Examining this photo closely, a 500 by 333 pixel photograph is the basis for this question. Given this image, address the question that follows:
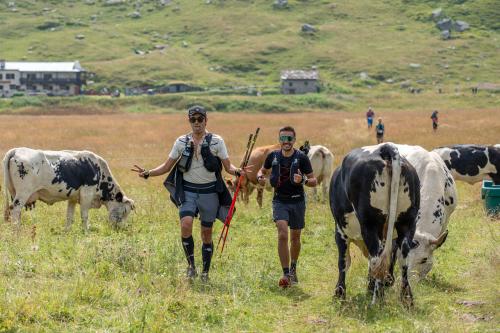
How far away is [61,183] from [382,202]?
7.95 metres

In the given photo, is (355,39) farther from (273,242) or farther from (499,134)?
(273,242)

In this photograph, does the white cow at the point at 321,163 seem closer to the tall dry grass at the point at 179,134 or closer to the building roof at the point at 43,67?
the tall dry grass at the point at 179,134

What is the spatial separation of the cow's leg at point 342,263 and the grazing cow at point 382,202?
43 centimetres

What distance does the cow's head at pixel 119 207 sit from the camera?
15383mm

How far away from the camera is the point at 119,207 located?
50.9ft

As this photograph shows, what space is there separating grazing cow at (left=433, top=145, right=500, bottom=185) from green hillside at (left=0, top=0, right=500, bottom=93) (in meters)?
87.7

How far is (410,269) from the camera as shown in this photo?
384 inches

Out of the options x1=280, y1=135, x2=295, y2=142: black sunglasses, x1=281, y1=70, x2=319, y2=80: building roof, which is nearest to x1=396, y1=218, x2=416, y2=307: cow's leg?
x1=280, y1=135, x2=295, y2=142: black sunglasses

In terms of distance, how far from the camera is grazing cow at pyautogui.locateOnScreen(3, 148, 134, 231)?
14.3 m

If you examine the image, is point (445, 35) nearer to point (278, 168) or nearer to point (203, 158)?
point (278, 168)

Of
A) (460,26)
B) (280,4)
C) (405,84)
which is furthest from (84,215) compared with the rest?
(280,4)

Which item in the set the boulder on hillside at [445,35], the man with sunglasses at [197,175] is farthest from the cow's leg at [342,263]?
the boulder on hillside at [445,35]

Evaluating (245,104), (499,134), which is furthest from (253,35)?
(499,134)

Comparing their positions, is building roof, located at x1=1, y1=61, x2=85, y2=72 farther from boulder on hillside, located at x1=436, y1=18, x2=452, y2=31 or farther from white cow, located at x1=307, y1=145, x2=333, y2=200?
white cow, located at x1=307, y1=145, x2=333, y2=200
